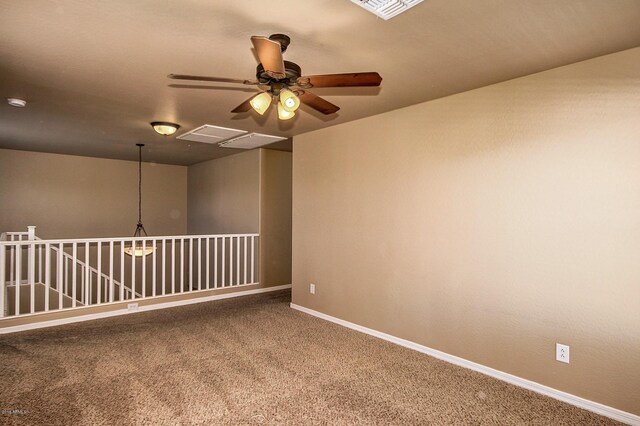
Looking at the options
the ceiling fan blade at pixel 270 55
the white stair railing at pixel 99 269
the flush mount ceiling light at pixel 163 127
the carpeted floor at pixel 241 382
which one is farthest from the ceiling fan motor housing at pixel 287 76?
the white stair railing at pixel 99 269

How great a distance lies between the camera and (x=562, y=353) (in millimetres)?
2588

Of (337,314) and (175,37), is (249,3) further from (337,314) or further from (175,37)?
(337,314)

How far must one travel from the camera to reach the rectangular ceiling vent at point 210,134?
15.3 feet

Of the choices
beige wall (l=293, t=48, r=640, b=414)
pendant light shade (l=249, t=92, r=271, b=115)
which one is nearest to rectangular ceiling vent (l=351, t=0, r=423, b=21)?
pendant light shade (l=249, t=92, r=271, b=115)

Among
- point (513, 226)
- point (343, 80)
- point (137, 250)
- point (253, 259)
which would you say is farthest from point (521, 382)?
Result: point (137, 250)

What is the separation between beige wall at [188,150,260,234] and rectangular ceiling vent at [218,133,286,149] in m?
0.42

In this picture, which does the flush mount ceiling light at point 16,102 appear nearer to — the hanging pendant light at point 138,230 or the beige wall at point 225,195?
the hanging pendant light at point 138,230

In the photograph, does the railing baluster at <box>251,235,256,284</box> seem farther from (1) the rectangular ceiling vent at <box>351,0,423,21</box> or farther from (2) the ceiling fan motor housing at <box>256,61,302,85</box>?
(1) the rectangular ceiling vent at <box>351,0,423,21</box>

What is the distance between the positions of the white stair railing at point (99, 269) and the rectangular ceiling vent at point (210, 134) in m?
1.43

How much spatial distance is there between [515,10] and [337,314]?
11.4 feet

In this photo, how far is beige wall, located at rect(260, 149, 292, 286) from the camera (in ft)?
20.0

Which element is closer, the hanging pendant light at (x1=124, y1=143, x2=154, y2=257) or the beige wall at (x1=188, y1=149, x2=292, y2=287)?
the hanging pendant light at (x1=124, y1=143, x2=154, y2=257)

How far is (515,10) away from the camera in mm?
1908

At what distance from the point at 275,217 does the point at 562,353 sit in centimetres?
453
